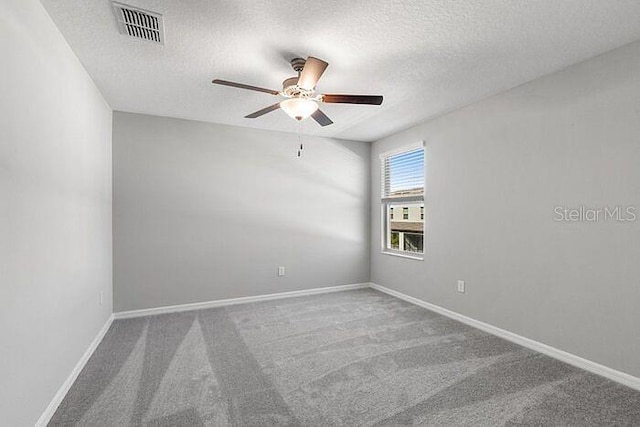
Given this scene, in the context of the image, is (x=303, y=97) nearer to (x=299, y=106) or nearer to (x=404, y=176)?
(x=299, y=106)

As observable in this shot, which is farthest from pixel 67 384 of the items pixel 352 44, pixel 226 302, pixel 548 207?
pixel 548 207

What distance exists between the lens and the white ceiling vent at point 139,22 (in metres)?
1.86

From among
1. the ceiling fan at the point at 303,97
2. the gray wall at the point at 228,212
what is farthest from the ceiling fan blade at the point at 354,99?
the gray wall at the point at 228,212

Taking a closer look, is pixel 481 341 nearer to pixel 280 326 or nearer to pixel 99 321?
pixel 280 326

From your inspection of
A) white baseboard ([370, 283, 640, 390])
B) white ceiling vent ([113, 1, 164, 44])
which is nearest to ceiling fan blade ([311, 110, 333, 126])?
white ceiling vent ([113, 1, 164, 44])

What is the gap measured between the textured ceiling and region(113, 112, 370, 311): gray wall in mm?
817

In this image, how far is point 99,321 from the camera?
9.86ft

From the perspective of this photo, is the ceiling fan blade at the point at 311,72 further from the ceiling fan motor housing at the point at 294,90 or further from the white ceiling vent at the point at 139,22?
the white ceiling vent at the point at 139,22

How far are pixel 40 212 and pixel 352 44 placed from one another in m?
2.23

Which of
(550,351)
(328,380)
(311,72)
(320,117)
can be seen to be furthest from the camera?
(320,117)

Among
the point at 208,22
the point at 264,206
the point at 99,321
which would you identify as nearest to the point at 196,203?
the point at 264,206

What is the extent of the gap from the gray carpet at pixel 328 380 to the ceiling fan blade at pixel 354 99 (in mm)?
2057

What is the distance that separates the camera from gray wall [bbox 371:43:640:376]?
2.25m

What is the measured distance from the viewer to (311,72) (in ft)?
6.90
